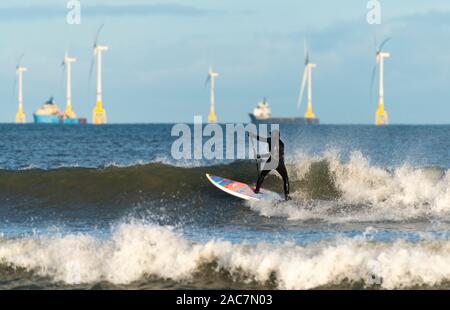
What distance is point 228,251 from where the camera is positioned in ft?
40.5

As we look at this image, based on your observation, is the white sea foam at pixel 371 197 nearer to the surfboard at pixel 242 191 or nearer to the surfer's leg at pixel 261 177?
the surfboard at pixel 242 191

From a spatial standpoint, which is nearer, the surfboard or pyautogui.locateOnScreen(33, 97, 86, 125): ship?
the surfboard

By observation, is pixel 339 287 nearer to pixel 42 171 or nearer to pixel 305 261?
pixel 305 261

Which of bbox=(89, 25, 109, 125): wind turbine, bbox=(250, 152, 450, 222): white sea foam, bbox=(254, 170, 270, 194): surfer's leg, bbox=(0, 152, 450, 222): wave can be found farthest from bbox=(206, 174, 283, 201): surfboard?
A: bbox=(89, 25, 109, 125): wind turbine

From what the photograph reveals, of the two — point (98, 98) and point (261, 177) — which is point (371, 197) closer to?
point (261, 177)

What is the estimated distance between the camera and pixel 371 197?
20484 mm

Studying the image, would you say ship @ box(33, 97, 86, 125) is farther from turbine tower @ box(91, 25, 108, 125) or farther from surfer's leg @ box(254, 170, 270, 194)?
surfer's leg @ box(254, 170, 270, 194)

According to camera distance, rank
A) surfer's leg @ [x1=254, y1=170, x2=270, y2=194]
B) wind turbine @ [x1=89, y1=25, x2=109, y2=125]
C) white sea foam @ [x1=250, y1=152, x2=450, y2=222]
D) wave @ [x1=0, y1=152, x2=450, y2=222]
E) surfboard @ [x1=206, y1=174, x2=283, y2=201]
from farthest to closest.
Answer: wind turbine @ [x1=89, y1=25, x2=109, y2=125] < surfboard @ [x1=206, y1=174, x2=283, y2=201] < surfer's leg @ [x1=254, y1=170, x2=270, y2=194] < wave @ [x1=0, y1=152, x2=450, y2=222] < white sea foam @ [x1=250, y1=152, x2=450, y2=222]

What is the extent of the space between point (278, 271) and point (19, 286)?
4.26 m

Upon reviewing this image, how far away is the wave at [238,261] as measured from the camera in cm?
1155

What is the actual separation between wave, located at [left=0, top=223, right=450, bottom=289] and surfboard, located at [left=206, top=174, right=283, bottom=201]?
6.77 meters

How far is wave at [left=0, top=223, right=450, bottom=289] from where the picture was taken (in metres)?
11.6

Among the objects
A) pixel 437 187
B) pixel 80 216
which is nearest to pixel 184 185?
pixel 80 216

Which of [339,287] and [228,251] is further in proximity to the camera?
[228,251]
